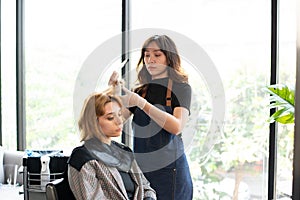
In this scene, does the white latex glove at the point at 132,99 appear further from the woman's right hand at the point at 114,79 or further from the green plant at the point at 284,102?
the green plant at the point at 284,102

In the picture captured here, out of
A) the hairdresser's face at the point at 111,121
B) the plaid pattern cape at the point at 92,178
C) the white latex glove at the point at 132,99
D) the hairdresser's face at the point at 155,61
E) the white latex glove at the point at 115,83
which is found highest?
the hairdresser's face at the point at 155,61

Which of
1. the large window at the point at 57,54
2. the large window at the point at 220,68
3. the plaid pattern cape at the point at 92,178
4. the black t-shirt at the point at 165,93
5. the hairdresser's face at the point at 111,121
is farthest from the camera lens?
the large window at the point at 57,54

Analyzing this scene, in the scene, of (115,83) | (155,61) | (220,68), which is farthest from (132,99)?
(220,68)

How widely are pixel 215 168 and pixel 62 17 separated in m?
1.69

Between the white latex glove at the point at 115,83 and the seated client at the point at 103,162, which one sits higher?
the white latex glove at the point at 115,83

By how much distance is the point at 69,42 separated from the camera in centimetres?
337

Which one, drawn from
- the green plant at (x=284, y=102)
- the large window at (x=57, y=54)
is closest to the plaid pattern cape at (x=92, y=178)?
the green plant at (x=284, y=102)

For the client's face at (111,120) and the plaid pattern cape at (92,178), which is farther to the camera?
the client's face at (111,120)

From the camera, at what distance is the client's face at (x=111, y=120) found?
1.94 m

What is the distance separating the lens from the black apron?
2025 millimetres

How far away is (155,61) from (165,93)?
0.53ft

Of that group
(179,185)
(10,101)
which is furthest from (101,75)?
(10,101)

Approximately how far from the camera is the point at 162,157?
2.02 meters

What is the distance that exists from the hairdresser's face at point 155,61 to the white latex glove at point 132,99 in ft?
0.59
